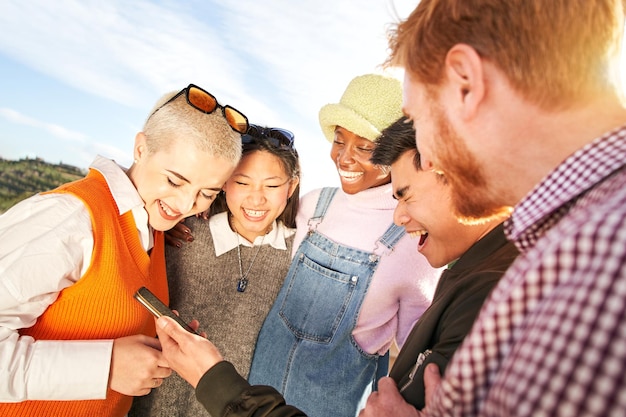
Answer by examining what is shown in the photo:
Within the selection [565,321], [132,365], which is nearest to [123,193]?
[132,365]

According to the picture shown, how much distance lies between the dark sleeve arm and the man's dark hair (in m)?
1.11

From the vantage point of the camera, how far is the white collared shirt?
1479 mm

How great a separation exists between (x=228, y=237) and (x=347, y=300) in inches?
28.1

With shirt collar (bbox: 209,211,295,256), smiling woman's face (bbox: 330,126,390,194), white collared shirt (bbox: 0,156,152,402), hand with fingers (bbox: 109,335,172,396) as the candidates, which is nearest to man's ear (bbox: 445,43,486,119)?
white collared shirt (bbox: 0,156,152,402)

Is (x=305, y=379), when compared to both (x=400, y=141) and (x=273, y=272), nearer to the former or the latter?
(x=273, y=272)

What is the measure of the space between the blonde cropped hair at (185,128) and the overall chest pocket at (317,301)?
0.77 m

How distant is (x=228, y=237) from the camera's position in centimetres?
257

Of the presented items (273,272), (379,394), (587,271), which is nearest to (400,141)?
(273,272)

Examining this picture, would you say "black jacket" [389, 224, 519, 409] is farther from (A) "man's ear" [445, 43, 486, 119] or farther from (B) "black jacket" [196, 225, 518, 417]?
(A) "man's ear" [445, 43, 486, 119]

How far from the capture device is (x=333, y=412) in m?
2.35

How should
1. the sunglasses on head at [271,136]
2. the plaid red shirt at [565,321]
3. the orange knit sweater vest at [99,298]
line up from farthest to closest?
1. the sunglasses on head at [271,136]
2. the orange knit sweater vest at [99,298]
3. the plaid red shirt at [565,321]

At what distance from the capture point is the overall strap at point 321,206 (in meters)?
2.64

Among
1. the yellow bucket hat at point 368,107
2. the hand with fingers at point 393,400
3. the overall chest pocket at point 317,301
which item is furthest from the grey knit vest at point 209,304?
the hand with fingers at point 393,400

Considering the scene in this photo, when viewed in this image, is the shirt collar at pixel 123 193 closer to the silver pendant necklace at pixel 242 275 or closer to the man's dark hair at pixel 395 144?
the silver pendant necklace at pixel 242 275
